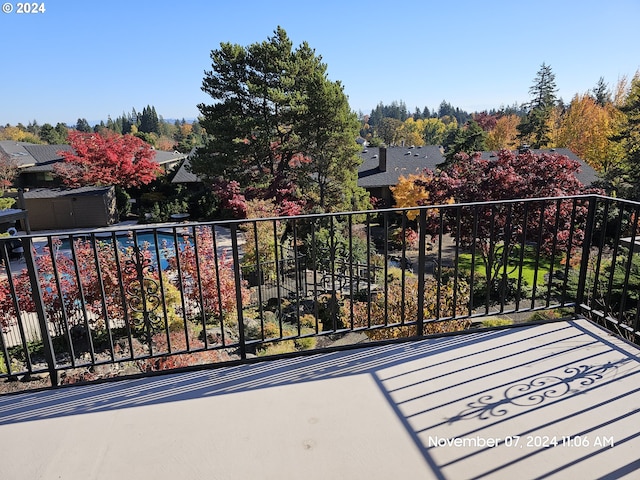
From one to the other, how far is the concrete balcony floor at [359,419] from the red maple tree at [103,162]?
71.7ft

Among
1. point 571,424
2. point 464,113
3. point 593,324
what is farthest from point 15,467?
point 464,113

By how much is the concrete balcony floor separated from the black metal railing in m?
0.26

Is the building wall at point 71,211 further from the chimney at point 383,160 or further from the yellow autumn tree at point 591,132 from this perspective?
the yellow autumn tree at point 591,132

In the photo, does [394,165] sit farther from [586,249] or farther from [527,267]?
[586,249]

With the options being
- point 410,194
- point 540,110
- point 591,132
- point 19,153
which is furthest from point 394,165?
point 19,153

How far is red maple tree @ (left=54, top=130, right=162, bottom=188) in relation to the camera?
20844mm

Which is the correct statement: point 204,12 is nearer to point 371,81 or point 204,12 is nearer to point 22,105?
point 22,105

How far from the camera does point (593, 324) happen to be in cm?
254

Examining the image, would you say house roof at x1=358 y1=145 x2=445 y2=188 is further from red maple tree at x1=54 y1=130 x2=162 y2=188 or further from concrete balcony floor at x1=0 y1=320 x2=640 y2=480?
concrete balcony floor at x1=0 y1=320 x2=640 y2=480

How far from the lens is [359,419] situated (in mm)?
1722

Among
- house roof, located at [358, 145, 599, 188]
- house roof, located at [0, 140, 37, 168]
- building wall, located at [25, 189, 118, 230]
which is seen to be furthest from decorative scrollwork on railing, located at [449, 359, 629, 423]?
house roof, located at [0, 140, 37, 168]

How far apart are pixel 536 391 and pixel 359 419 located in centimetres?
88

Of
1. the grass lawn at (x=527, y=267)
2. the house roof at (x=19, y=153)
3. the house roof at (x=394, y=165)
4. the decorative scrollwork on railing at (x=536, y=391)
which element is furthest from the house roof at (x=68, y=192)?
the decorative scrollwork on railing at (x=536, y=391)

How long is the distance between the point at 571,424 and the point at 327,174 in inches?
559
